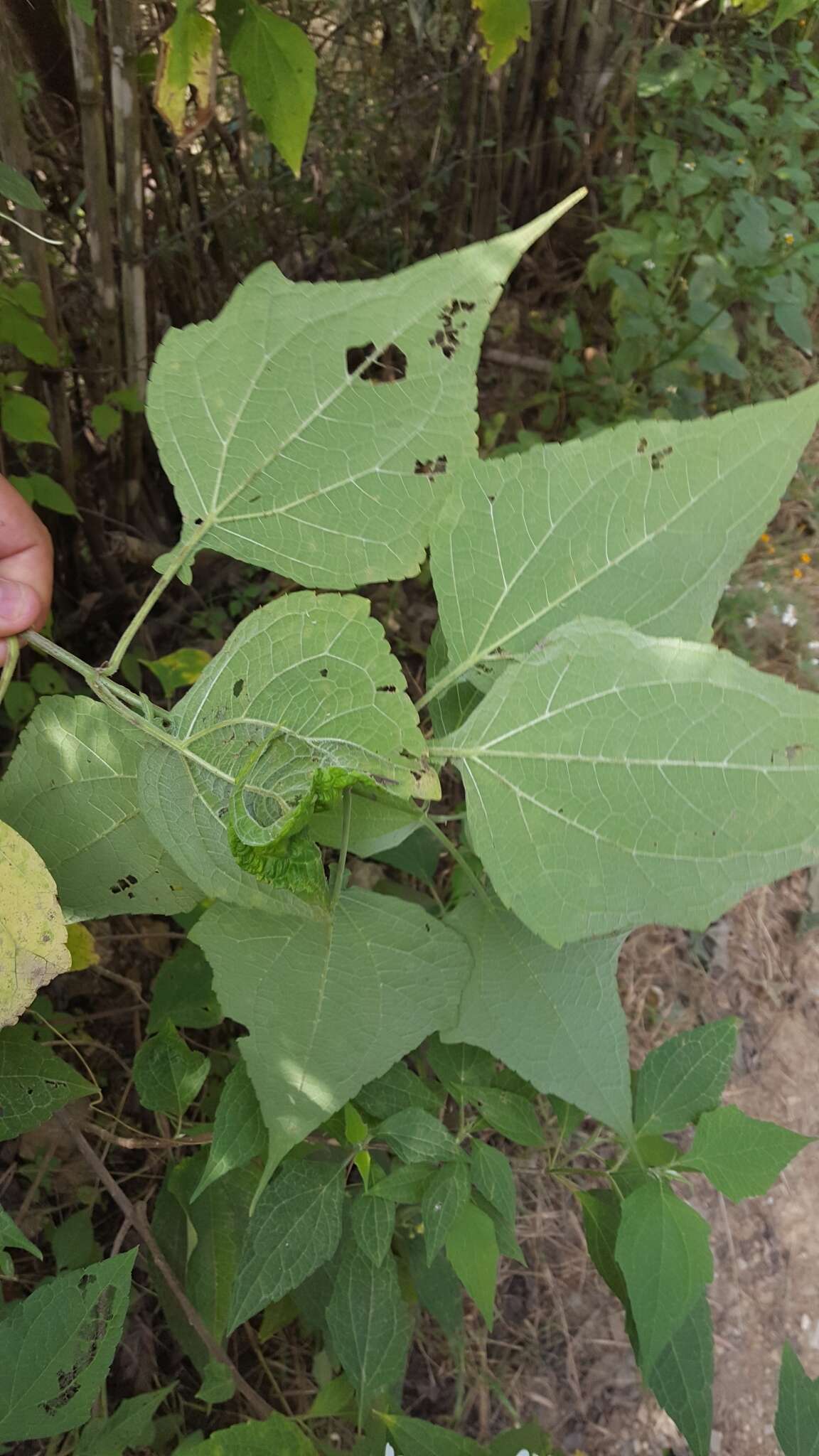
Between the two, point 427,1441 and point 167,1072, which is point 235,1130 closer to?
point 167,1072

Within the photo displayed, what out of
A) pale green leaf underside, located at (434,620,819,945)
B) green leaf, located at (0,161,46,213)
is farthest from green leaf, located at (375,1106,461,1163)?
green leaf, located at (0,161,46,213)

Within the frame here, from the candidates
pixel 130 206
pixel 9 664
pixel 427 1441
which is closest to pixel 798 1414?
pixel 427 1441

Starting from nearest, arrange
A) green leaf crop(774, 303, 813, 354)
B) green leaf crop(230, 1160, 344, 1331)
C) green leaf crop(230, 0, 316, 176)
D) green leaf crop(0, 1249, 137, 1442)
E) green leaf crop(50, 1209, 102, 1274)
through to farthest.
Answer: green leaf crop(0, 1249, 137, 1442) < green leaf crop(230, 1160, 344, 1331) < green leaf crop(230, 0, 316, 176) < green leaf crop(50, 1209, 102, 1274) < green leaf crop(774, 303, 813, 354)

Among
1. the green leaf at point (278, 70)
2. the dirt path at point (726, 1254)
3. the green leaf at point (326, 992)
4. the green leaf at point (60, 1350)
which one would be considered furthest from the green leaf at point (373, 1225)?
the green leaf at point (278, 70)

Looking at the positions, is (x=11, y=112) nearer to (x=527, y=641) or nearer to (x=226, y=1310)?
(x=527, y=641)

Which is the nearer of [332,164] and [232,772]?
[232,772]

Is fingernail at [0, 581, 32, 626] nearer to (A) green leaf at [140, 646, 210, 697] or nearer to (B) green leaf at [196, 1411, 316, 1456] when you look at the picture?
(A) green leaf at [140, 646, 210, 697]

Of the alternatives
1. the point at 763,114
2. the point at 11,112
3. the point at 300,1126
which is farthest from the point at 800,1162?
the point at 763,114

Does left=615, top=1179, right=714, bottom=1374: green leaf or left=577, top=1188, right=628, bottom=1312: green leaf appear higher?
left=615, top=1179, right=714, bottom=1374: green leaf
